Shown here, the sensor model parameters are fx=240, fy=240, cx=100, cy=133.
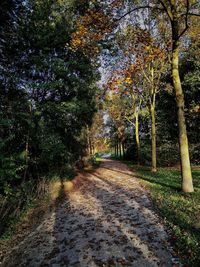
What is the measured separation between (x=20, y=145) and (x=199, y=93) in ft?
65.0

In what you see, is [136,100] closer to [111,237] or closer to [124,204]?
[124,204]

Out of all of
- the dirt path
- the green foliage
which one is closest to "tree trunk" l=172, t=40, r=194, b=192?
the dirt path

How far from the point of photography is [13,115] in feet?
36.4

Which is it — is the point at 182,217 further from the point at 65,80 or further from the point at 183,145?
the point at 65,80

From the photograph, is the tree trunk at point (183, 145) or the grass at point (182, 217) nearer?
the grass at point (182, 217)

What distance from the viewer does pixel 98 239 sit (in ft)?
18.6

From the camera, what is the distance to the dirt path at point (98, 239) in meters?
4.75

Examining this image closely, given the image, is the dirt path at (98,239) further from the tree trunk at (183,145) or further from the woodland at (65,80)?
the tree trunk at (183,145)

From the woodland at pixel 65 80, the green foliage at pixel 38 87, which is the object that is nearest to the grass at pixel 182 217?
the woodland at pixel 65 80

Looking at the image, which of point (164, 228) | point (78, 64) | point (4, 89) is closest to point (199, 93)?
point (78, 64)

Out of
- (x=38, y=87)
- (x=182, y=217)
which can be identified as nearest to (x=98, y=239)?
(x=182, y=217)

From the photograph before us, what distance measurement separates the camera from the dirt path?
475cm

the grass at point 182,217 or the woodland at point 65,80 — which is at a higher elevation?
the woodland at point 65,80

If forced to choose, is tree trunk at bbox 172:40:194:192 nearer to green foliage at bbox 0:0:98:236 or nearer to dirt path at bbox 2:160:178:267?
dirt path at bbox 2:160:178:267
